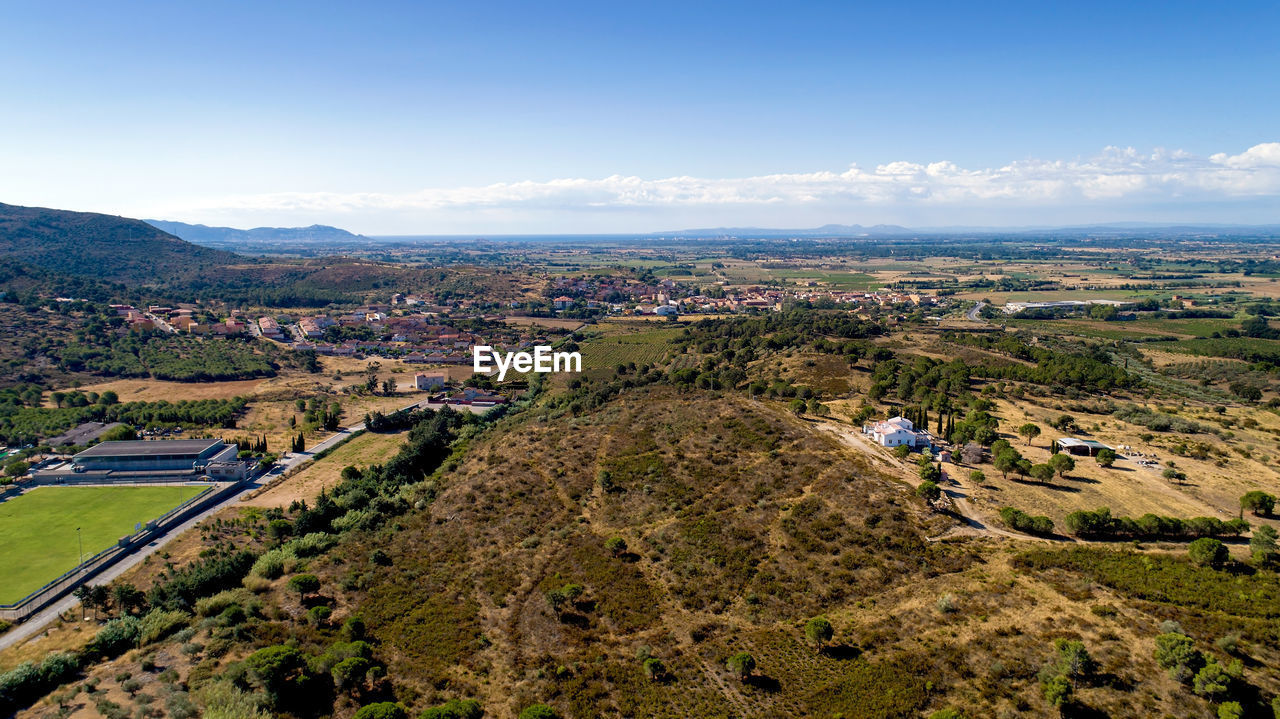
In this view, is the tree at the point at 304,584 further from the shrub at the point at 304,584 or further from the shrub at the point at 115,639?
the shrub at the point at 115,639

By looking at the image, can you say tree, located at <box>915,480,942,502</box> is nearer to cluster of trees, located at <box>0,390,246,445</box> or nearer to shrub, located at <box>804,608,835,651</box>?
shrub, located at <box>804,608,835,651</box>

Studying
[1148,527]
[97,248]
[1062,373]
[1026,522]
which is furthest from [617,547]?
[97,248]

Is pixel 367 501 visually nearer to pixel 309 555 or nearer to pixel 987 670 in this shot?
pixel 309 555

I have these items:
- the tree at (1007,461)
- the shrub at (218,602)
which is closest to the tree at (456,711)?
the shrub at (218,602)

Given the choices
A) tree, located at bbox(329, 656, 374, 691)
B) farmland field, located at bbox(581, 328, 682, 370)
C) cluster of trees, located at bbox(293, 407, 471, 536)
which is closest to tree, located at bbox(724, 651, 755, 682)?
tree, located at bbox(329, 656, 374, 691)

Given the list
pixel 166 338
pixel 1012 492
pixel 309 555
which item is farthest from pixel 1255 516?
pixel 166 338
